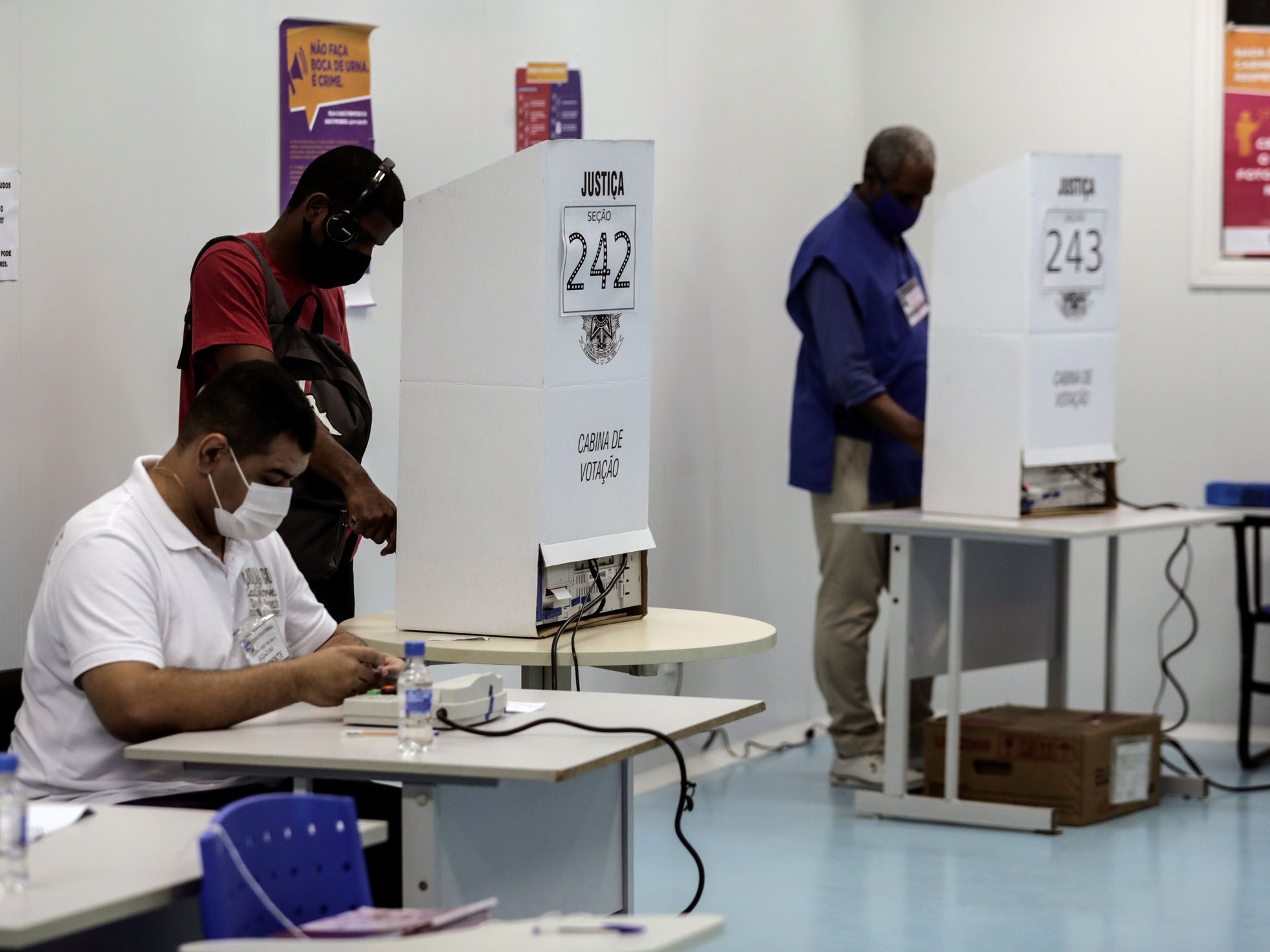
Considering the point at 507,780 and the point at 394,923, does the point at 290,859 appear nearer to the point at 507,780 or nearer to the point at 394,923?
the point at 394,923

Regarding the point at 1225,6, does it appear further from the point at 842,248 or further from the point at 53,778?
the point at 53,778

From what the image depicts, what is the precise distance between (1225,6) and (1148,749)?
2.71 meters

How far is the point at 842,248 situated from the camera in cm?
496

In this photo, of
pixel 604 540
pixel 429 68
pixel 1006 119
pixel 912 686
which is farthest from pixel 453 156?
pixel 1006 119

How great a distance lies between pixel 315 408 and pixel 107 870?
4.64 ft

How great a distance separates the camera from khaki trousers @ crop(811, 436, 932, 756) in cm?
507

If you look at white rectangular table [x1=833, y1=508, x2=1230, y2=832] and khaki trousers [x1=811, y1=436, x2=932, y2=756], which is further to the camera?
khaki trousers [x1=811, y1=436, x2=932, y2=756]

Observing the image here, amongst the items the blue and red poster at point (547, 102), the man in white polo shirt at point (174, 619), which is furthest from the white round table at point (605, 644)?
the blue and red poster at point (547, 102)

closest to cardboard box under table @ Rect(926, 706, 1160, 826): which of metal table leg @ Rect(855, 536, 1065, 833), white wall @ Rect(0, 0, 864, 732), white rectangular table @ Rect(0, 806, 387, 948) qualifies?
metal table leg @ Rect(855, 536, 1065, 833)

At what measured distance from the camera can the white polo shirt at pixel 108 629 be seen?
2164 millimetres

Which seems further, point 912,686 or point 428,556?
point 912,686

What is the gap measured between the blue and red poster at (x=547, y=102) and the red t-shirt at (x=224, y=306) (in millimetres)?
1584

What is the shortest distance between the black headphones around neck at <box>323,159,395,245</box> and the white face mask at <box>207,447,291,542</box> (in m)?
0.78

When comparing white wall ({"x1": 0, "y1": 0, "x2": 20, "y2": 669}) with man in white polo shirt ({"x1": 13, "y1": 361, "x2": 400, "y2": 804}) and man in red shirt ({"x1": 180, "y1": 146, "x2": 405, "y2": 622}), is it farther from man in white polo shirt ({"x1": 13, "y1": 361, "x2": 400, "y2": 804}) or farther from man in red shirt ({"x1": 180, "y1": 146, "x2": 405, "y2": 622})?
man in white polo shirt ({"x1": 13, "y1": 361, "x2": 400, "y2": 804})
